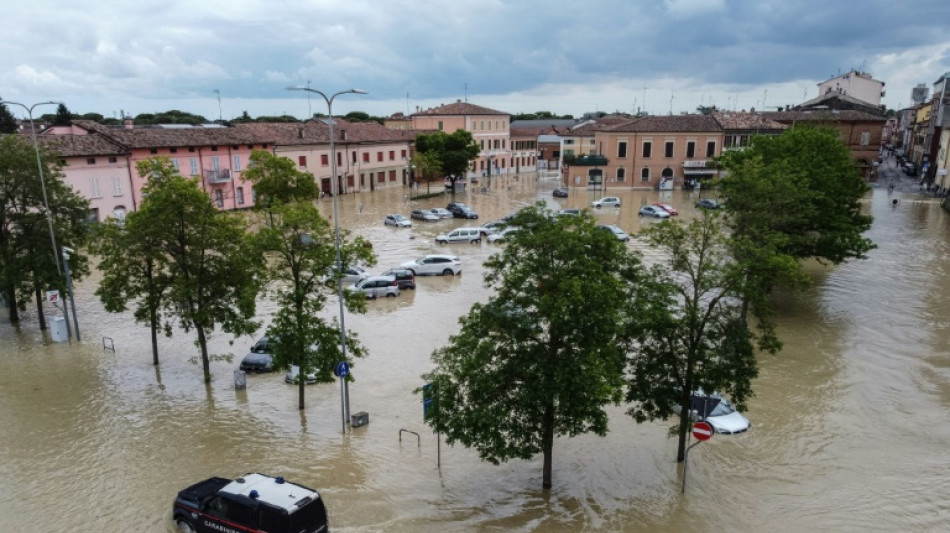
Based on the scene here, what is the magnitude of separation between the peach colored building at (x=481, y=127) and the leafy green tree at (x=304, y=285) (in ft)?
228

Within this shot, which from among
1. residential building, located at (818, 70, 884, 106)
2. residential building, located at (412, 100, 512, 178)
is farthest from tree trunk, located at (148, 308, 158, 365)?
residential building, located at (818, 70, 884, 106)

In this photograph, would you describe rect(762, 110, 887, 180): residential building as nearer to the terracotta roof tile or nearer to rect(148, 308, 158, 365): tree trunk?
the terracotta roof tile

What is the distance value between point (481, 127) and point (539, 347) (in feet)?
268

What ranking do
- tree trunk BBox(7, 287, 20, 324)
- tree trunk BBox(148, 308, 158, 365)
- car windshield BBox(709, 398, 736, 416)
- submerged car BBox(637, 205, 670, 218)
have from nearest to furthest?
car windshield BBox(709, 398, 736, 416), tree trunk BBox(148, 308, 158, 365), tree trunk BBox(7, 287, 20, 324), submerged car BBox(637, 205, 670, 218)

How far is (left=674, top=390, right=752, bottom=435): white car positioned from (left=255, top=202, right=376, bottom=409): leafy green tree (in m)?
10.6

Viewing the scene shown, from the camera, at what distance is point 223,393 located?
21.7 m

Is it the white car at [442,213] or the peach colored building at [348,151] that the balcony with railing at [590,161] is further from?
the white car at [442,213]

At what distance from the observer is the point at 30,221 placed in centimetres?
2705

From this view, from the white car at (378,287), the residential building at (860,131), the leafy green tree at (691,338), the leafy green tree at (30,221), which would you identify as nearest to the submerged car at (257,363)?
the white car at (378,287)

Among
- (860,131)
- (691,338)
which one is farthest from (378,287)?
(860,131)

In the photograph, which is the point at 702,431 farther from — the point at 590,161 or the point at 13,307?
the point at 590,161

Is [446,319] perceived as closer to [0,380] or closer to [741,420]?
[741,420]

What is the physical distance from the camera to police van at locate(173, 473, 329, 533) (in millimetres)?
12242

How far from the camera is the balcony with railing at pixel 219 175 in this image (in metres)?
56.1
